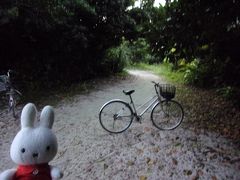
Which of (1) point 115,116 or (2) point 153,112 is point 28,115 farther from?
(2) point 153,112

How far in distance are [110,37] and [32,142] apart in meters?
11.4

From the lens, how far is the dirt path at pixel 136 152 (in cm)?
438

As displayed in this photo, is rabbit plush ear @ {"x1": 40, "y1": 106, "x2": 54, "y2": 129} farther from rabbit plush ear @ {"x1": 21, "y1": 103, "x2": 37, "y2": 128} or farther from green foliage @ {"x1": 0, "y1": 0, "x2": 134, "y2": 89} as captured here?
green foliage @ {"x1": 0, "y1": 0, "x2": 134, "y2": 89}

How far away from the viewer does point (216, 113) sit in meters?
7.70

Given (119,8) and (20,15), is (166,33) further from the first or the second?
(119,8)

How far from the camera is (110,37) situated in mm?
13445

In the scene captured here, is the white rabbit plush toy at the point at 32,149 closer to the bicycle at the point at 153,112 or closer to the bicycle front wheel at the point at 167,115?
the bicycle at the point at 153,112

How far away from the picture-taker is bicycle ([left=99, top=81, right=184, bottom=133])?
5855 millimetres

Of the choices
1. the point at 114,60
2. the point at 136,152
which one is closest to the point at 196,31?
the point at 136,152

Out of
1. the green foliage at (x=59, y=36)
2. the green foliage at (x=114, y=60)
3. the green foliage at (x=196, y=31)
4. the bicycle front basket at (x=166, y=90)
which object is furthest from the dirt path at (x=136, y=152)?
the green foliage at (x=114, y=60)

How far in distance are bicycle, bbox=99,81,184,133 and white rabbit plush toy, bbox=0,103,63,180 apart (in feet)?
10.5

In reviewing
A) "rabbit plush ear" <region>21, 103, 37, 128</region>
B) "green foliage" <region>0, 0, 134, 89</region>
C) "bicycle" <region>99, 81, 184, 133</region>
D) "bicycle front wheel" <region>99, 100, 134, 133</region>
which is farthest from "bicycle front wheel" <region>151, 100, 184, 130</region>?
"green foliage" <region>0, 0, 134, 89</region>

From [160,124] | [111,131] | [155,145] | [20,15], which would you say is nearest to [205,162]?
[155,145]

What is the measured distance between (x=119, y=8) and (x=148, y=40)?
263 inches
